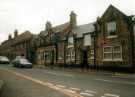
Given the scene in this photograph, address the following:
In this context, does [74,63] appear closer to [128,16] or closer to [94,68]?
[94,68]

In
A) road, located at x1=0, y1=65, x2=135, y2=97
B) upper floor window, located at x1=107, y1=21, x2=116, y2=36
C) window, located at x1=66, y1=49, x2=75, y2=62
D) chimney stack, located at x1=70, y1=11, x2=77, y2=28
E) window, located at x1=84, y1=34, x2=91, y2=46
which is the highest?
chimney stack, located at x1=70, y1=11, x2=77, y2=28

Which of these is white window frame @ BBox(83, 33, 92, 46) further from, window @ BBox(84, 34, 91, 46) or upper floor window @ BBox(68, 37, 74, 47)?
upper floor window @ BBox(68, 37, 74, 47)

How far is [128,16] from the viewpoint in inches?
1203

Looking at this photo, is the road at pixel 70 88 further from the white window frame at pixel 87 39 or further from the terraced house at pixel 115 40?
the white window frame at pixel 87 39

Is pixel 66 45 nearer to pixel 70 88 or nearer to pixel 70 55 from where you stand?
pixel 70 55

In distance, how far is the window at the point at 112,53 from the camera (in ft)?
100

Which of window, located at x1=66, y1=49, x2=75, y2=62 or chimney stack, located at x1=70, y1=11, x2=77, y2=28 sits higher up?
chimney stack, located at x1=70, y1=11, x2=77, y2=28

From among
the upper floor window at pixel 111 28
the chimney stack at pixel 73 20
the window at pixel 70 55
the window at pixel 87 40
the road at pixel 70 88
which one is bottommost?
the road at pixel 70 88

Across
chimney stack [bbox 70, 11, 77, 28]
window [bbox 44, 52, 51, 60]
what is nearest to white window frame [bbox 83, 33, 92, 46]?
chimney stack [bbox 70, 11, 77, 28]

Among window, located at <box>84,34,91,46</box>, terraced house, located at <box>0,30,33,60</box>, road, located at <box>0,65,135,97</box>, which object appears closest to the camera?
road, located at <box>0,65,135,97</box>

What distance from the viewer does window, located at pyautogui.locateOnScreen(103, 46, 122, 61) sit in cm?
3056

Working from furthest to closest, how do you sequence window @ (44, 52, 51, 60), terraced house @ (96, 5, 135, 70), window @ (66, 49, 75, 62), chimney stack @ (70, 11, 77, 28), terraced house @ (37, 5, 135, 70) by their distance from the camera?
window @ (44, 52, 51, 60) → chimney stack @ (70, 11, 77, 28) → window @ (66, 49, 75, 62) → terraced house @ (37, 5, 135, 70) → terraced house @ (96, 5, 135, 70)

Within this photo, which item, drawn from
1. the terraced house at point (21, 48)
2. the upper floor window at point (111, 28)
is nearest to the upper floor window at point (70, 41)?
the upper floor window at point (111, 28)

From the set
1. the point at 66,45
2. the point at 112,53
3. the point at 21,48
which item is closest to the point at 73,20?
the point at 66,45
